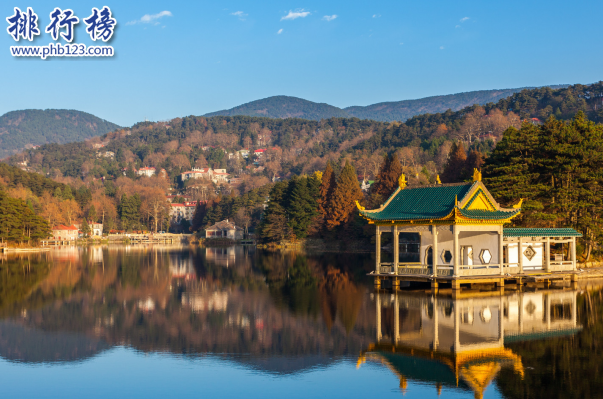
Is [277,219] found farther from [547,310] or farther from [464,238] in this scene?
[547,310]

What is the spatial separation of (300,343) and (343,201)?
55445 mm

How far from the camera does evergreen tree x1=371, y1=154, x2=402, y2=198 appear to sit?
73.3 meters

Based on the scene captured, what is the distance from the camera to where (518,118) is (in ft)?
451

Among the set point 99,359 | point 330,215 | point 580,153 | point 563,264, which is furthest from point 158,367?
point 330,215

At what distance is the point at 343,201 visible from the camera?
71938 mm

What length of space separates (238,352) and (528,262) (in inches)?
743

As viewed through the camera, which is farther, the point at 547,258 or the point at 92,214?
the point at 92,214

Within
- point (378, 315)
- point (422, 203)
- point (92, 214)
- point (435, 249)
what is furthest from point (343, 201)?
point (92, 214)

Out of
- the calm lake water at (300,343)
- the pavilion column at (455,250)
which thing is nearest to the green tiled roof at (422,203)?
the pavilion column at (455,250)

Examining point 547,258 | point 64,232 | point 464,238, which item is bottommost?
point 64,232

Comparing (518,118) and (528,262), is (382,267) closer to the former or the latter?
(528,262)

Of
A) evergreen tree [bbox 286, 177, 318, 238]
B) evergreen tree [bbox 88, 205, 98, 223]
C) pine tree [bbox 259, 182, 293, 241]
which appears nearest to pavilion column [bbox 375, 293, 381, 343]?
evergreen tree [bbox 286, 177, 318, 238]

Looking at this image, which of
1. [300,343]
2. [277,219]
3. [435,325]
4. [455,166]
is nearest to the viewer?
[300,343]

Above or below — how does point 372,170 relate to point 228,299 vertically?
above
